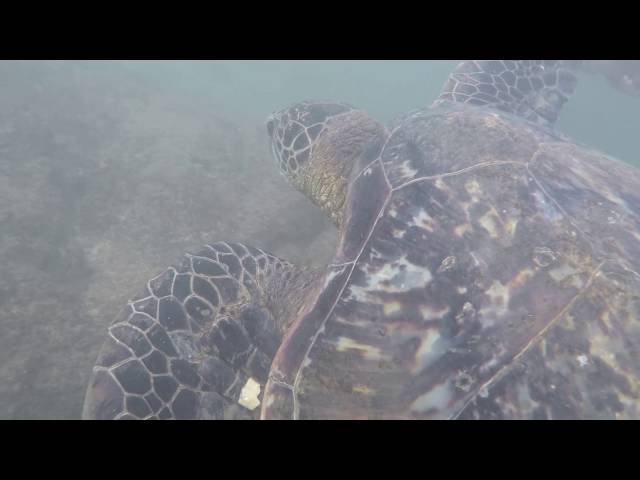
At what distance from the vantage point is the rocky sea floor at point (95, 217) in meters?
3.47

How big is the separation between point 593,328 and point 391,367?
3.06 feet

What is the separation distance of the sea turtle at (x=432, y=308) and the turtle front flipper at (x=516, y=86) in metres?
2.87

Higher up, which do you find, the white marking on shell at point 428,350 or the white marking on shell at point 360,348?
the white marking on shell at point 428,350

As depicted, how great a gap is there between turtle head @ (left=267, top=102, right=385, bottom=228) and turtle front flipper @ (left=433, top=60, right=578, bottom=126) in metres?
2.27

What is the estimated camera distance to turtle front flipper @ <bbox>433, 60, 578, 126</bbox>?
5.44 meters

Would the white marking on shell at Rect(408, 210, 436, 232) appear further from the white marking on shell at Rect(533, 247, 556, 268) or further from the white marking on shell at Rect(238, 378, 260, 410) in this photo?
the white marking on shell at Rect(238, 378, 260, 410)

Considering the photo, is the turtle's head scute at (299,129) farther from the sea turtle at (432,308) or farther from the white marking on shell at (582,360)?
the white marking on shell at (582,360)

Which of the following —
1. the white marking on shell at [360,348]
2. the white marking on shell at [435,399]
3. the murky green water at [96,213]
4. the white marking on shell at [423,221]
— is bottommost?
the murky green water at [96,213]

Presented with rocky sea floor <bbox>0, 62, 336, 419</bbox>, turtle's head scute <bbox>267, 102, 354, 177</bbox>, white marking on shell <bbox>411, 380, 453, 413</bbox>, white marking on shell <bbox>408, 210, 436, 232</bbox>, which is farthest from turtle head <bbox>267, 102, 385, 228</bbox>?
white marking on shell <bbox>411, 380, 453, 413</bbox>

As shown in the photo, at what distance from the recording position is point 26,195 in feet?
16.6

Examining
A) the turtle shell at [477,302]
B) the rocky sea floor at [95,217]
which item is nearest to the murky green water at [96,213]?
the rocky sea floor at [95,217]
